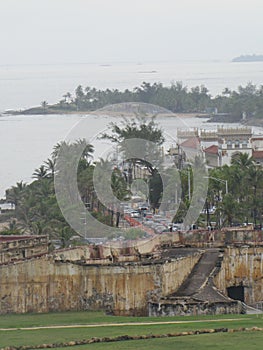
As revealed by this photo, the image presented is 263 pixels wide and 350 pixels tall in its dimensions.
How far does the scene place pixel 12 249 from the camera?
39062 mm

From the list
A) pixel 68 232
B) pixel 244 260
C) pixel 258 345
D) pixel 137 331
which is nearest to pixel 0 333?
pixel 137 331

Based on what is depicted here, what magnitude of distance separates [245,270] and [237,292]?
0.78m

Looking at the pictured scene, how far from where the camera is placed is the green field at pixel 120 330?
2575 cm

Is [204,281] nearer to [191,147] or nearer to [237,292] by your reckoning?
[237,292]

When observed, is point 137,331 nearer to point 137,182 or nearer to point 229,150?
point 137,182

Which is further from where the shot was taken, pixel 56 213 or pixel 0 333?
pixel 56 213

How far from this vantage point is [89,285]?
35.1 m

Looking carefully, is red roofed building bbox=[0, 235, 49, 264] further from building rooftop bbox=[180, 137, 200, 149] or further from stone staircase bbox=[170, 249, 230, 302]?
building rooftop bbox=[180, 137, 200, 149]

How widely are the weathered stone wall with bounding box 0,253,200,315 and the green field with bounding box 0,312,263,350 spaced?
107 cm

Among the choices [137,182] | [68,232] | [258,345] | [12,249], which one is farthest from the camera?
[137,182]

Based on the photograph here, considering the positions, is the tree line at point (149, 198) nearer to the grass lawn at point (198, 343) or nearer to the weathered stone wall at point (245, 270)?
the weathered stone wall at point (245, 270)

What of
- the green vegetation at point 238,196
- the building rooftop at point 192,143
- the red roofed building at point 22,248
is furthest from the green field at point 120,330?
the building rooftop at point 192,143

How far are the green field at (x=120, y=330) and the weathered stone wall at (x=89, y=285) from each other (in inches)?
42.1

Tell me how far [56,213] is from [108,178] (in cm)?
340
